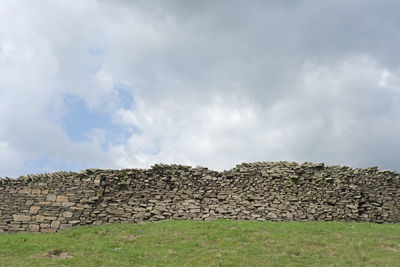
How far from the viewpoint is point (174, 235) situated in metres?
20.0

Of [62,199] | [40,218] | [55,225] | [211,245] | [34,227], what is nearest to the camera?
[211,245]

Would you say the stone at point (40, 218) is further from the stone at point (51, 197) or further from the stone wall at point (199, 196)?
the stone at point (51, 197)

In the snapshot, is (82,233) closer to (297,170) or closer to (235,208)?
(235,208)

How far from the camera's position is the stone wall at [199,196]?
77.4 ft

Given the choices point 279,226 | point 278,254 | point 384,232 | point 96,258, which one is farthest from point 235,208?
point 96,258

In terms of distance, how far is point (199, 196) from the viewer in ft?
79.9

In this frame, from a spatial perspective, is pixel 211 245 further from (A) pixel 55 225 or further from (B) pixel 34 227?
(B) pixel 34 227

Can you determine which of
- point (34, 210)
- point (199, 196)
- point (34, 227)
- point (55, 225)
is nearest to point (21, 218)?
point (34, 210)

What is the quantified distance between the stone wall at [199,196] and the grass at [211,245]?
1.37m

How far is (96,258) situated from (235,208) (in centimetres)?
1016

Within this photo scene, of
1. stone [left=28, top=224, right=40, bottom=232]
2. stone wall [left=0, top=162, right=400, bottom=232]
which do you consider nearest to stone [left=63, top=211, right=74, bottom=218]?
stone wall [left=0, top=162, right=400, bottom=232]

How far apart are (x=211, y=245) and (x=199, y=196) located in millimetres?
6383

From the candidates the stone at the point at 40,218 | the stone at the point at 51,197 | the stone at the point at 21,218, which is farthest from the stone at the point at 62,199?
the stone at the point at 21,218

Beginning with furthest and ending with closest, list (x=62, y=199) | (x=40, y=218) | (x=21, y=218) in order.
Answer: (x=62, y=199) → (x=21, y=218) → (x=40, y=218)
